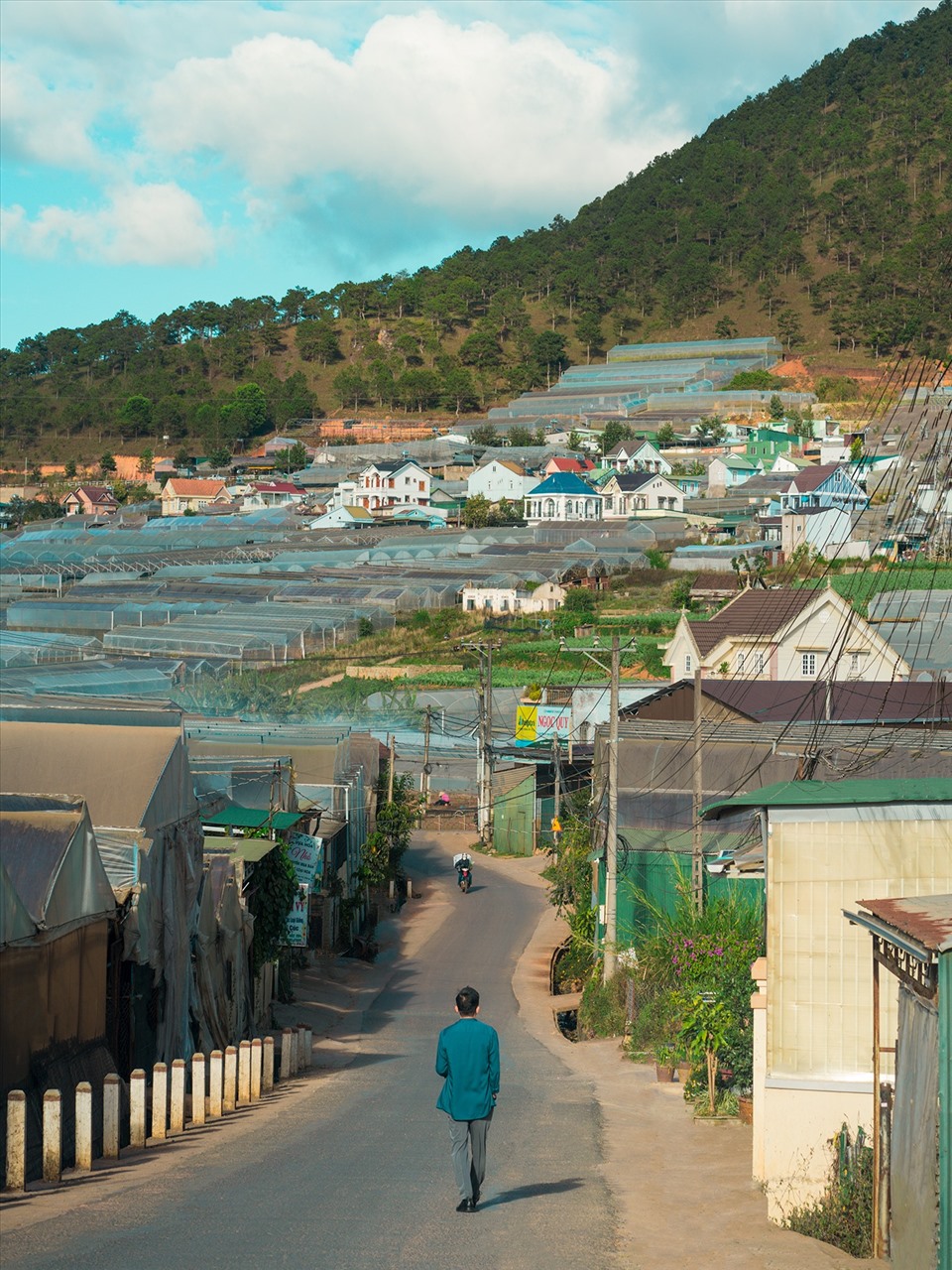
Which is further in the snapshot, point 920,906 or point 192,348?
point 192,348

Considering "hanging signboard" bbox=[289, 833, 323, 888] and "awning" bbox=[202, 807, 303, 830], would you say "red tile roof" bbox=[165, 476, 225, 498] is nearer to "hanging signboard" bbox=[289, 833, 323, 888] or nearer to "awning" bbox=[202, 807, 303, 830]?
"hanging signboard" bbox=[289, 833, 323, 888]

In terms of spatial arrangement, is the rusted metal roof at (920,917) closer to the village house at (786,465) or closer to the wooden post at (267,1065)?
the wooden post at (267,1065)

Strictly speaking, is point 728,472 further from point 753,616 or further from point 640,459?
point 753,616

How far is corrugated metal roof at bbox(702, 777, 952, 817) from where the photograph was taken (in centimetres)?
905

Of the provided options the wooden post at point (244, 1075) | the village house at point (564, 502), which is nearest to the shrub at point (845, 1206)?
the wooden post at point (244, 1075)

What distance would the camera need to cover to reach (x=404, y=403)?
124m

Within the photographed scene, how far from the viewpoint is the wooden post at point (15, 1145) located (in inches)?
313

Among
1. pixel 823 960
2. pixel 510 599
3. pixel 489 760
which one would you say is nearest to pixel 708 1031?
pixel 823 960

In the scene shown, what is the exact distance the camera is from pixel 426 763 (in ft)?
135

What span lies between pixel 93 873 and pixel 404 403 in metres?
115

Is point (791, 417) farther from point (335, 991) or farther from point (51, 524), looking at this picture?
point (335, 991)

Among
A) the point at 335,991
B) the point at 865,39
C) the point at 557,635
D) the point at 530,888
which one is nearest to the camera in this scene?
the point at 335,991

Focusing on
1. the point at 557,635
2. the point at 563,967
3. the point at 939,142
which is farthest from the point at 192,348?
the point at 563,967

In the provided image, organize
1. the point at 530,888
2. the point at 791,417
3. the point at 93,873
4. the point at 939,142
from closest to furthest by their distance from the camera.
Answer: the point at 93,873
the point at 530,888
the point at 791,417
the point at 939,142
